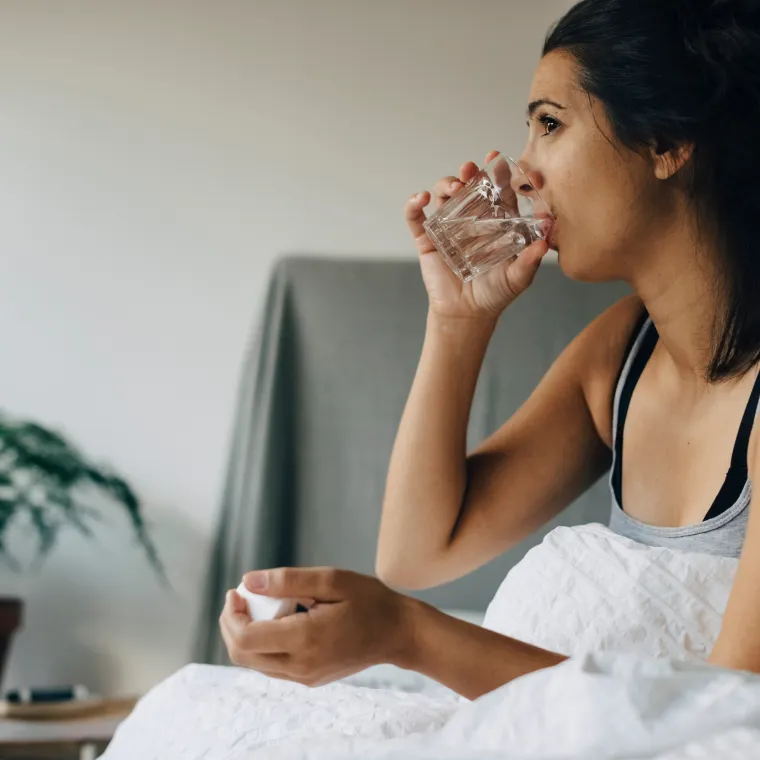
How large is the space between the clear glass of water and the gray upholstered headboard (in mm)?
1225

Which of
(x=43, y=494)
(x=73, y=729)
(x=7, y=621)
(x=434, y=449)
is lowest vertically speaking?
(x=73, y=729)

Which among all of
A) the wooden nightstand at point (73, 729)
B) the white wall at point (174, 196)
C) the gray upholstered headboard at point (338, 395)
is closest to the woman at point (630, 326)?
the wooden nightstand at point (73, 729)

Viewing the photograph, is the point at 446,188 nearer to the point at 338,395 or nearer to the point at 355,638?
the point at 355,638

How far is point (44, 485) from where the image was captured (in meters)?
2.18

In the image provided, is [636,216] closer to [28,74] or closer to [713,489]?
[713,489]

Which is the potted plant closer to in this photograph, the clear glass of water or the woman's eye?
the clear glass of water

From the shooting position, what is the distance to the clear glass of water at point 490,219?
3.48ft

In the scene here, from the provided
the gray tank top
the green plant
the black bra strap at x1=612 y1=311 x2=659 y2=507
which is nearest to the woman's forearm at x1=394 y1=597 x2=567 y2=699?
the gray tank top

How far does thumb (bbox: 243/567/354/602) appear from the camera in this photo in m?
0.74

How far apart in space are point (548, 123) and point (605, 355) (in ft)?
1.08

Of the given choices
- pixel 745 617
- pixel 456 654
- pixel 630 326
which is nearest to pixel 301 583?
pixel 456 654

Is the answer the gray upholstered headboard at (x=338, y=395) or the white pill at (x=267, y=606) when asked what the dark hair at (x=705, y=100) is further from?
the gray upholstered headboard at (x=338, y=395)

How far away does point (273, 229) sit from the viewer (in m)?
2.47

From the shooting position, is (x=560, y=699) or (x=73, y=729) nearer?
(x=560, y=699)
